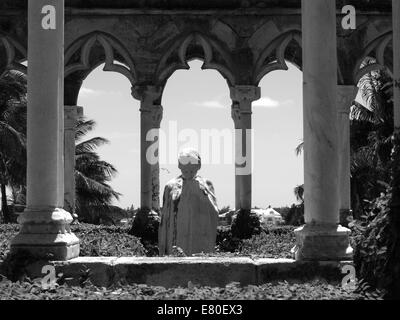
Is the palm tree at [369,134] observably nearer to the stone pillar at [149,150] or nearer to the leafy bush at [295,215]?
the leafy bush at [295,215]

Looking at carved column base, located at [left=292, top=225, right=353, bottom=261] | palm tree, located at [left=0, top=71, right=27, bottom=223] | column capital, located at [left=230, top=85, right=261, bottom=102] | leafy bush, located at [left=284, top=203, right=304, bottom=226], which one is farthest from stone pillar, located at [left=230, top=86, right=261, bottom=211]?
leafy bush, located at [left=284, top=203, right=304, bottom=226]

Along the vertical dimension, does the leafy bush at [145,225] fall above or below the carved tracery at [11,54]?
below

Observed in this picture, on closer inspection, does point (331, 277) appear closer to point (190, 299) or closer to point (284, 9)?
point (190, 299)

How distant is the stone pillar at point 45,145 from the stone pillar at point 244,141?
8053 millimetres

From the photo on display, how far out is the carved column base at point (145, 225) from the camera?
1562 centimetres

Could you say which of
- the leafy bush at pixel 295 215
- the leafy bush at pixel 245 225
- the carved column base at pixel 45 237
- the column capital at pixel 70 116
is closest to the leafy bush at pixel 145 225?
the leafy bush at pixel 245 225

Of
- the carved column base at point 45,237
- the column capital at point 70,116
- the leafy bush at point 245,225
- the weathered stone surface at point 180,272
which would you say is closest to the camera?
the weathered stone surface at point 180,272

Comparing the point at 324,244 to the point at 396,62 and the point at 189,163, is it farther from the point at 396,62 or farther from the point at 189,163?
the point at 189,163

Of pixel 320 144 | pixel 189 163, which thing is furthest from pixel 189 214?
pixel 320 144

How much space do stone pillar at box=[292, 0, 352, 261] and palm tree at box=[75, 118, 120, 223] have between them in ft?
100

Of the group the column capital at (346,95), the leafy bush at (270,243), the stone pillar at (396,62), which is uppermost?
the column capital at (346,95)

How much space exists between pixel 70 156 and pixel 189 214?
6954 millimetres

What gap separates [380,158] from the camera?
93.2 ft
